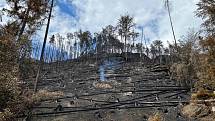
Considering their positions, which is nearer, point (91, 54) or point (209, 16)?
point (209, 16)

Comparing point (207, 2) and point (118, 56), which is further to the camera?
point (118, 56)

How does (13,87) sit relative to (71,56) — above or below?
below

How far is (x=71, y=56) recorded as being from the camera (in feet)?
356

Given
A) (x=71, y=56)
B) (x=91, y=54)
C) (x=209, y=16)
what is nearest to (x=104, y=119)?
(x=209, y=16)

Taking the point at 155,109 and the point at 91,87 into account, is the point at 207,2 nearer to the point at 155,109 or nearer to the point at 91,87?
the point at 155,109

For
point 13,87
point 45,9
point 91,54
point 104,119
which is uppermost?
point 91,54

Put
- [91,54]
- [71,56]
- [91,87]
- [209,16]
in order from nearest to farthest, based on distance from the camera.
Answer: [209,16] < [91,87] < [91,54] < [71,56]

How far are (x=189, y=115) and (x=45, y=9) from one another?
13.8m

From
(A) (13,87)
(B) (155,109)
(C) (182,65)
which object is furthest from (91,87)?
(A) (13,87)

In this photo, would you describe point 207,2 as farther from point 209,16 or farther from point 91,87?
point 91,87

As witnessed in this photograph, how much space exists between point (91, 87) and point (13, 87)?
77.3 ft

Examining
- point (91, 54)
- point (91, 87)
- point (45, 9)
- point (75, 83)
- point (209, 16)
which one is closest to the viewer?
point (45, 9)

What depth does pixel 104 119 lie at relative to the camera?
25359 mm

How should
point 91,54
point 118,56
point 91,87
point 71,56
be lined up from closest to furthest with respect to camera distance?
point 91,87 < point 118,56 < point 91,54 < point 71,56
